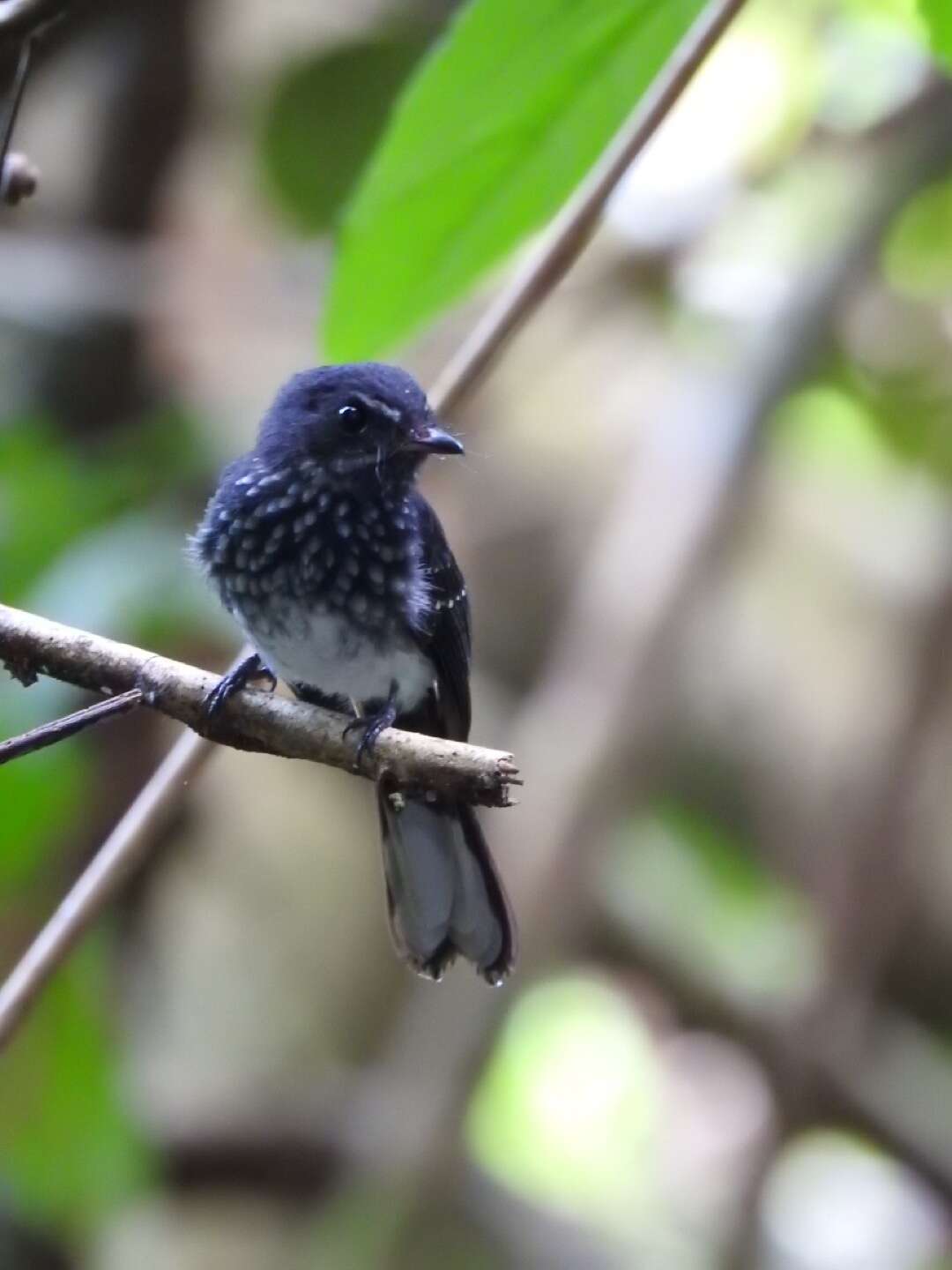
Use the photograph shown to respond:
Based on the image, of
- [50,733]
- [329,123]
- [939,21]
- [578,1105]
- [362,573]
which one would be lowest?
[578,1105]

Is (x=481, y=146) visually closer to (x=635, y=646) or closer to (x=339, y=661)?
(x=339, y=661)

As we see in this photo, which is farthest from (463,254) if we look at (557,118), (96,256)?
(96,256)

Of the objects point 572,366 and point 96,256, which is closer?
point 96,256

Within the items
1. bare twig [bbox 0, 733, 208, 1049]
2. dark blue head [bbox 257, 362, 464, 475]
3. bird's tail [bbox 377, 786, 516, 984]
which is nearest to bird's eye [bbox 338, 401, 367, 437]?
dark blue head [bbox 257, 362, 464, 475]

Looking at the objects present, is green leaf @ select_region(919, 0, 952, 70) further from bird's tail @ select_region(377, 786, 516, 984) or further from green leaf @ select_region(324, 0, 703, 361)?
bird's tail @ select_region(377, 786, 516, 984)

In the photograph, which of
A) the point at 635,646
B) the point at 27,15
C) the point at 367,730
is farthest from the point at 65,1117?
the point at 27,15

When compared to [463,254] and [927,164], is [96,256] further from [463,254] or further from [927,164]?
[463,254]
